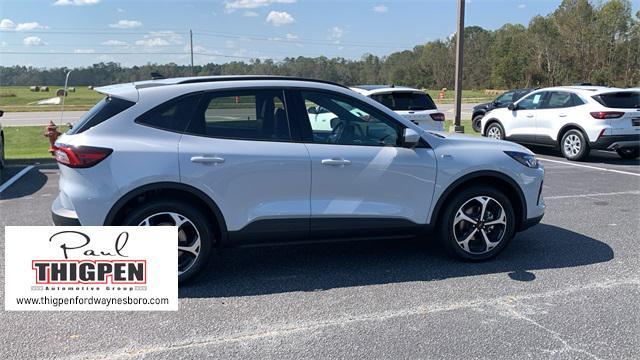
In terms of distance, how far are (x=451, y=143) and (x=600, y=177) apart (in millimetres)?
6001

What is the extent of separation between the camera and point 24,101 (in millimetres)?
44719

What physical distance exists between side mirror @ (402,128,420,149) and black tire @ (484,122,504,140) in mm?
9633

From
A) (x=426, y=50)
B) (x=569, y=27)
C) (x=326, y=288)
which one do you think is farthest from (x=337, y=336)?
(x=426, y=50)

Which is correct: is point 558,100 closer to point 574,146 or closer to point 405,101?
point 574,146

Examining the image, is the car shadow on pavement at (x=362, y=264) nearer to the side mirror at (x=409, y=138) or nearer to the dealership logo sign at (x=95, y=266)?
the dealership logo sign at (x=95, y=266)

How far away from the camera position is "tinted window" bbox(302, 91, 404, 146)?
4546 millimetres

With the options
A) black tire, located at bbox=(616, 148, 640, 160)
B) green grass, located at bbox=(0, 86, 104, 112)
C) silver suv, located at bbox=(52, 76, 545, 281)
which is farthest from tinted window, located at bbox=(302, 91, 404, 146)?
green grass, located at bbox=(0, 86, 104, 112)

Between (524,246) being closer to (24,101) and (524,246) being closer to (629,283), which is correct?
(629,283)

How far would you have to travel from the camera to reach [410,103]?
1030 cm

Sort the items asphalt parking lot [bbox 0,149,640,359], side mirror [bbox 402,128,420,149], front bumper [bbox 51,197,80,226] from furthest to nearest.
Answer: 1. side mirror [bbox 402,128,420,149]
2. front bumper [bbox 51,197,80,226]
3. asphalt parking lot [bbox 0,149,640,359]

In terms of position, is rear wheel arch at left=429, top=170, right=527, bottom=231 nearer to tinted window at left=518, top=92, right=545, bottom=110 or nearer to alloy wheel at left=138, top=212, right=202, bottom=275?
alloy wheel at left=138, top=212, right=202, bottom=275

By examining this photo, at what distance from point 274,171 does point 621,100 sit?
31.9 feet

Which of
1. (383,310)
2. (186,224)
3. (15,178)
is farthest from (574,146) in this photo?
(15,178)

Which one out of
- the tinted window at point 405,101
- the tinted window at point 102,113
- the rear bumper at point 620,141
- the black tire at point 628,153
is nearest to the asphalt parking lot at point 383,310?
the tinted window at point 102,113
